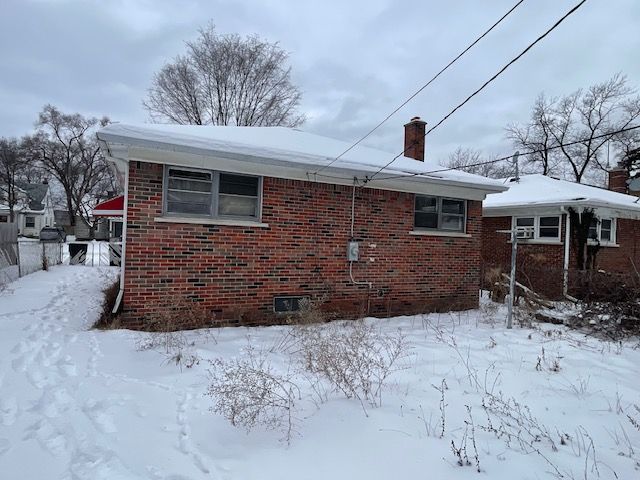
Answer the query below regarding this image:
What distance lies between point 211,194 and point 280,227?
1387mm

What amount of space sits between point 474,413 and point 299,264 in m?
4.48

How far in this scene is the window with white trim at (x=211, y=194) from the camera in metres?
6.50

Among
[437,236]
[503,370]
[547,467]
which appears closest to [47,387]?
[547,467]

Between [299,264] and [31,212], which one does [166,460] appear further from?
[31,212]

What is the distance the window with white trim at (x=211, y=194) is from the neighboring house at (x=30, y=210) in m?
51.8

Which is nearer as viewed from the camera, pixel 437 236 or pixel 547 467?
pixel 547 467

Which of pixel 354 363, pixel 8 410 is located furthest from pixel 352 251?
pixel 8 410

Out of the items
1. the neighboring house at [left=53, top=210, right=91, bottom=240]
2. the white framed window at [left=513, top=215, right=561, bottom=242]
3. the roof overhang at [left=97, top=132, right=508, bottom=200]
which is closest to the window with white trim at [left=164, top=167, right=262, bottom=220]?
the roof overhang at [left=97, top=132, right=508, bottom=200]

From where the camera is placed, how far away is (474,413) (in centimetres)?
358

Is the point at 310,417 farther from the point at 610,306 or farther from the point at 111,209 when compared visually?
the point at 111,209

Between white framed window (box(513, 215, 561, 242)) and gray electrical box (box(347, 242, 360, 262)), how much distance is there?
297 inches

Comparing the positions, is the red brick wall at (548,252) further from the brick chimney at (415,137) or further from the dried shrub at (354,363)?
the dried shrub at (354,363)

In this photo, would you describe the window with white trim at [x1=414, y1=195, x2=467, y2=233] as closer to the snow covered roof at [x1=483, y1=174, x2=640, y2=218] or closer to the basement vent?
the basement vent

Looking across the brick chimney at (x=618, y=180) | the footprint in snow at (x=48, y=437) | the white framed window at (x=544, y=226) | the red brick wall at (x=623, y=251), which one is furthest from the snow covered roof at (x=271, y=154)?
the brick chimney at (x=618, y=180)
